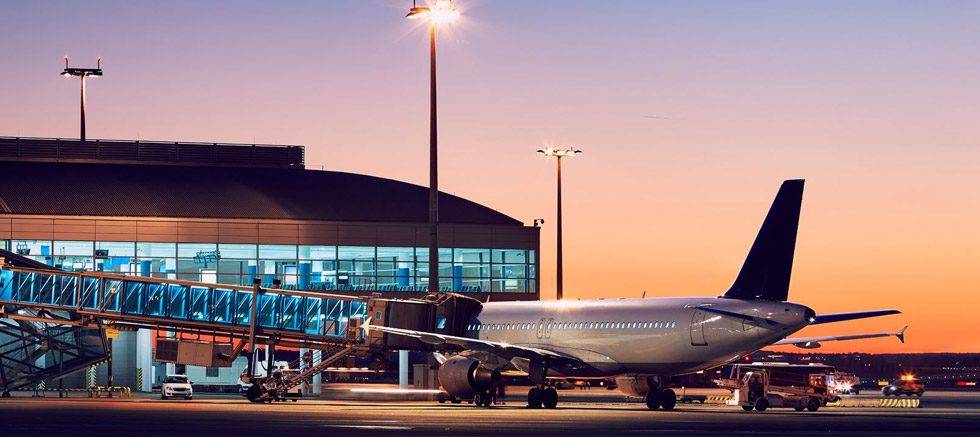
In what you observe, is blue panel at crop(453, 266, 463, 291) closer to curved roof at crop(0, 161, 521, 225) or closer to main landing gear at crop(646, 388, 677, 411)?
curved roof at crop(0, 161, 521, 225)

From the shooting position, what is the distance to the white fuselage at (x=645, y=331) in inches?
2068

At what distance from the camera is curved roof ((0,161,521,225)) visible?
330 feet

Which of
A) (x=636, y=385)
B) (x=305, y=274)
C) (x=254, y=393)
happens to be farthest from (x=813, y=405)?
(x=305, y=274)

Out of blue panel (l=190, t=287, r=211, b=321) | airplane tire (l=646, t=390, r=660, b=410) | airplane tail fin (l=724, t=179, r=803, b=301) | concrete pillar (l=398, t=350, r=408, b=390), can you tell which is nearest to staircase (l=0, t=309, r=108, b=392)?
blue panel (l=190, t=287, r=211, b=321)

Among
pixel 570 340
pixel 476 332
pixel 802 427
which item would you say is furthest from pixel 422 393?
pixel 802 427

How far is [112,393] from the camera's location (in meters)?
76.6

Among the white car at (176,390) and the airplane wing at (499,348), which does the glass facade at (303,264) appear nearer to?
the white car at (176,390)

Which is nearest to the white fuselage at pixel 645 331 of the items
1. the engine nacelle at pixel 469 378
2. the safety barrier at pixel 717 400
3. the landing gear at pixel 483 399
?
the engine nacelle at pixel 469 378

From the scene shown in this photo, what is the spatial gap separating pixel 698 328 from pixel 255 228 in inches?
2072

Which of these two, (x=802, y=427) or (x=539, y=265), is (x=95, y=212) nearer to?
(x=539, y=265)

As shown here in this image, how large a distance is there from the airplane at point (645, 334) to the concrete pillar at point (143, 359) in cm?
2628

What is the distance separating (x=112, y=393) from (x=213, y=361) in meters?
14.0

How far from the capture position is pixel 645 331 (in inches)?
2211

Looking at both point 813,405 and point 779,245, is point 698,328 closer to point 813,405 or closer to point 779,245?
point 779,245
